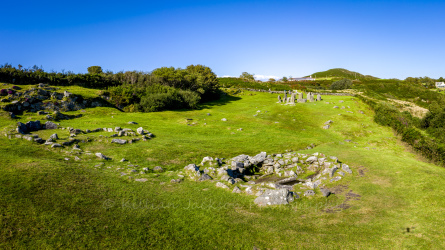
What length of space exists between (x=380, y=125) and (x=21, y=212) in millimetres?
44229

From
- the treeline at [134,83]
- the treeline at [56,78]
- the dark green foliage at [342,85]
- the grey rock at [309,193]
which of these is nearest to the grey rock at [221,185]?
the grey rock at [309,193]

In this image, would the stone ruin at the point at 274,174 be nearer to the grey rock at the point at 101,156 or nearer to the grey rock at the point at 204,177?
the grey rock at the point at 204,177

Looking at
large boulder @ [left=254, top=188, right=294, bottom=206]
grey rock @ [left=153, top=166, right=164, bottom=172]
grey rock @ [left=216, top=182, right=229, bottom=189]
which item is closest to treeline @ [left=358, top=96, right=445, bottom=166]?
large boulder @ [left=254, top=188, right=294, bottom=206]

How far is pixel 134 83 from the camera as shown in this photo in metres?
57.8

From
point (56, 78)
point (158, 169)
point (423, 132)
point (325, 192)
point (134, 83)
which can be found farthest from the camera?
point (134, 83)

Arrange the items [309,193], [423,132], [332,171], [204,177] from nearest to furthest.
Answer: [309,193] < [204,177] < [332,171] < [423,132]

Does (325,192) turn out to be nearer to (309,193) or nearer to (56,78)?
(309,193)

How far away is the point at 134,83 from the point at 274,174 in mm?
50415

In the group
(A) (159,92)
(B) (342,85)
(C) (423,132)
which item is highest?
(B) (342,85)

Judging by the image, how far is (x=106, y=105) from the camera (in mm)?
42875

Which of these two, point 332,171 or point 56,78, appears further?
point 56,78

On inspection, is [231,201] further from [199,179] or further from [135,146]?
[135,146]

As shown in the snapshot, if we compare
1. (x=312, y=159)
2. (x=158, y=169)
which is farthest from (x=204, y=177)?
(x=312, y=159)

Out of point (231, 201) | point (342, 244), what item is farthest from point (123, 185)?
point (342, 244)
